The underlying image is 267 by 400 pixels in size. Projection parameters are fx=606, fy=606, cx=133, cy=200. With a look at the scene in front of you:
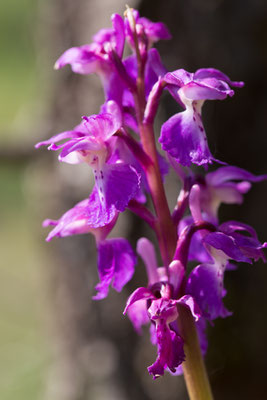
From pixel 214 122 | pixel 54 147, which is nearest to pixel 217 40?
pixel 214 122

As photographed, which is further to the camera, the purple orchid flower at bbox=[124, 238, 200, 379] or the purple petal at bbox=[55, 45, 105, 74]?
the purple petal at bbox=[55, 45, 105, 74]

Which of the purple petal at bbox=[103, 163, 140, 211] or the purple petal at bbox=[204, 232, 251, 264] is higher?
the purple petal at bbox=[103, 163, 140, 211]

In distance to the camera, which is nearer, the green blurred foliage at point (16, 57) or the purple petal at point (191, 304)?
the purple petal at point (191, 304)

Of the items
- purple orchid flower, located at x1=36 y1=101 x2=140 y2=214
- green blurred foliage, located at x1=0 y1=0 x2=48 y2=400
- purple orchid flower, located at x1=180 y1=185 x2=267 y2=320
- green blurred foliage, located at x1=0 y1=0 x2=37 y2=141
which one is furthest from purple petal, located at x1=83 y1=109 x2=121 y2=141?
green blurred foliage, located at x1=0 y1=0 x2=37 y2=141

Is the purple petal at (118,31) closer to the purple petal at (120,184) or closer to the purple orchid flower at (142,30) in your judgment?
the purple orchid flower at (142,30)

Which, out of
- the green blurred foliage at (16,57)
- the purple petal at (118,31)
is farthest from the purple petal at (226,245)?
the green blurred foliage at (16,57)

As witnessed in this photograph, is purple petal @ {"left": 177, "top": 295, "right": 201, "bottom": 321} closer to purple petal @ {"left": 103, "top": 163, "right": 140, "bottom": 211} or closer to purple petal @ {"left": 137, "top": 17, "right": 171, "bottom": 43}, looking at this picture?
purple petal @ {"left": 103, "top": 163, "right": 140, "bottom": 211}

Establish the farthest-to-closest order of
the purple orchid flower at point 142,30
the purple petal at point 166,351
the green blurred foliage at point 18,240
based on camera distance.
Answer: the green blurred foliage at point 18,240, the purple orchid flower at point 142,30, the purple petal at point 166,351
